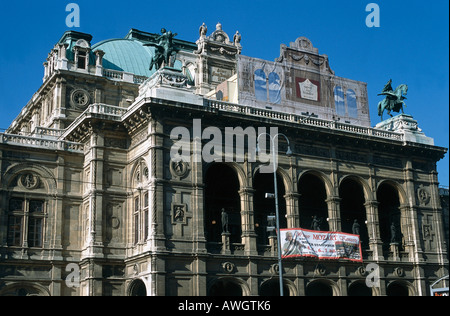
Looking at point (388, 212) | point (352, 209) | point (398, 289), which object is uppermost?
point (352, 209)

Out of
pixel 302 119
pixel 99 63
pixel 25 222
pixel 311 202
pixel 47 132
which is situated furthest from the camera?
pixel 99 63

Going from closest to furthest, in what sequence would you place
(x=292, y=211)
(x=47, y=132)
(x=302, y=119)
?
(x=292, y=211)
(x=302, y=119)
(x=47, y=132)

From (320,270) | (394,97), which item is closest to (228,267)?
(320,270)

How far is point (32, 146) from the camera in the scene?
46062 mm

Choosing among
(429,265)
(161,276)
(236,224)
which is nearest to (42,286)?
(161,276)

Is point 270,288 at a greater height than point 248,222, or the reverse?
point 248,222

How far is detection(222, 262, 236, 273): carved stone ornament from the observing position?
139ft

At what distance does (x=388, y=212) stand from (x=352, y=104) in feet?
31.1

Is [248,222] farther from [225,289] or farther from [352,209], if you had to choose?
[352,209]

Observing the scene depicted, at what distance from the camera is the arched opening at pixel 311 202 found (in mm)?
51469

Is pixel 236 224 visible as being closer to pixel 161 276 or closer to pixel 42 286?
pixel 161 276

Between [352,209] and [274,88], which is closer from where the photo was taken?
[274,88]

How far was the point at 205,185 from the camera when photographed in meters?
43.6

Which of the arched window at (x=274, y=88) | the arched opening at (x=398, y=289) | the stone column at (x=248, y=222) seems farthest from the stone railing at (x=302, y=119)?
the arched opening at (x=398, y=289)
